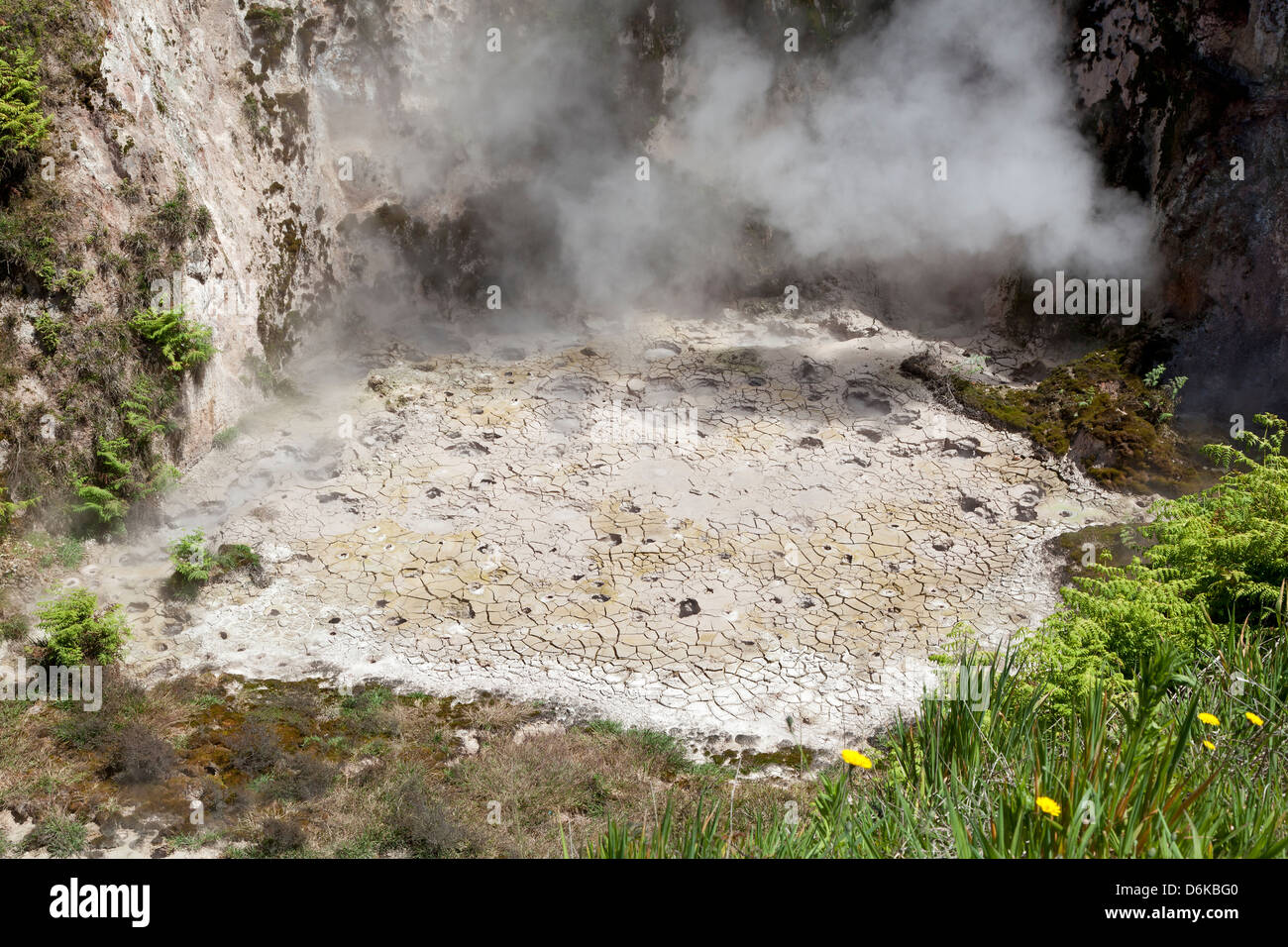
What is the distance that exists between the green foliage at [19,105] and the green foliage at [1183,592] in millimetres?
8556

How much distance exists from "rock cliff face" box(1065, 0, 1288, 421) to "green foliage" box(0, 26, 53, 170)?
11.0 m

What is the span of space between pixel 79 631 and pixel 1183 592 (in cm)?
747

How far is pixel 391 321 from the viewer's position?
1268 cm

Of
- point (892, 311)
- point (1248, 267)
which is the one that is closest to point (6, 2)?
point (892, 311)

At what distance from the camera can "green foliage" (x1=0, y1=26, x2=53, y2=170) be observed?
837cm

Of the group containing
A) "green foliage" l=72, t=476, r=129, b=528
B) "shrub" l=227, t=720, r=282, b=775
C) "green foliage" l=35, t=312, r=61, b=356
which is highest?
"green foliage" l=35, t=312, r=61, b=356

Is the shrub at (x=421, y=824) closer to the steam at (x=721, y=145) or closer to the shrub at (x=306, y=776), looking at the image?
the shrub at (x=306, y=776)

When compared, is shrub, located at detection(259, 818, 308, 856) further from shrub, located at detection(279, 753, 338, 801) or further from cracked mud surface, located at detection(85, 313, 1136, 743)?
cracked mud surface, located at detection(85, 313, 1136, 743)

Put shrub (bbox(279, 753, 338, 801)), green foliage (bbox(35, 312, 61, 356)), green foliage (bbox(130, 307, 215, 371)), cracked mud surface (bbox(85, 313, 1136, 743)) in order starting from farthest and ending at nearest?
green foliage (bbox(130, 307, 215, 371)) → green foliage (bbox(35, 312, 61, 356)) → cracked mud surface (bbox(85, 313, 1136, 743)) → shrub (bbox(279, 753, 338, 801))

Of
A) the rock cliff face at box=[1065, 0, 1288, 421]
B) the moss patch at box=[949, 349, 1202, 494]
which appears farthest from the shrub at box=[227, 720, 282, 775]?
the rock cliff face at box=[1065, 0, 1288, 421]

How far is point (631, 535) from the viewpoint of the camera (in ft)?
30.6

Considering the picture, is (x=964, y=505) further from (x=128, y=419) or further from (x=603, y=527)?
(x=128, y=419)

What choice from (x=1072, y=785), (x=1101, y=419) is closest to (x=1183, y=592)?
(x=1072, y=785)
